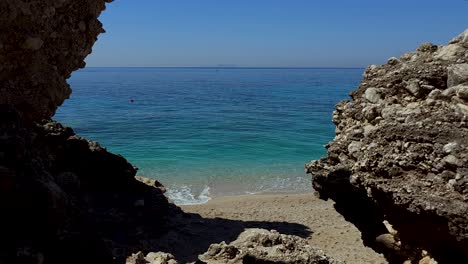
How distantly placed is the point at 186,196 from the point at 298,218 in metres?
7.06

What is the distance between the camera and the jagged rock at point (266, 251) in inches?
340

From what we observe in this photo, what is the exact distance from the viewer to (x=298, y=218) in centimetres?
1836

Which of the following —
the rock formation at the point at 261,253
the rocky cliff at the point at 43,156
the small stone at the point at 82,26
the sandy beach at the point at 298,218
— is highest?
the small stone at the point at 82,26

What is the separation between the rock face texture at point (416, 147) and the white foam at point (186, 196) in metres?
16.6

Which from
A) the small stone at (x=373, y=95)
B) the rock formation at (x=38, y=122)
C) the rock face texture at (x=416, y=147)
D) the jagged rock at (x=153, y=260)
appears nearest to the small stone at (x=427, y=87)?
the rock face texture at (x=416, y=147)

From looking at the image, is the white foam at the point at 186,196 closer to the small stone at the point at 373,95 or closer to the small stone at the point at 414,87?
the small stone at the point at 373,95

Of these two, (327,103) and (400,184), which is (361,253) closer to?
(400,184)

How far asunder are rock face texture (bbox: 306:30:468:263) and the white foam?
54.4 ft

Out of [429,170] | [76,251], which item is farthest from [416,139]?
[76,251]

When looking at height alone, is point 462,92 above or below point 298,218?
above

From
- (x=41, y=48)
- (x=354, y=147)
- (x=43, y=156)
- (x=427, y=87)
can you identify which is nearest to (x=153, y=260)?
(x=43, y=156)

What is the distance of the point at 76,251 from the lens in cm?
582

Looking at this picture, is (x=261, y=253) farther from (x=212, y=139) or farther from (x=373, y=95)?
(x=212, y=139)

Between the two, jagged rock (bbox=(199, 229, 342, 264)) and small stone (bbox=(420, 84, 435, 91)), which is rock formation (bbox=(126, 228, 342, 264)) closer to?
jagged rock (bbox=(199, 229, 342, 264))
